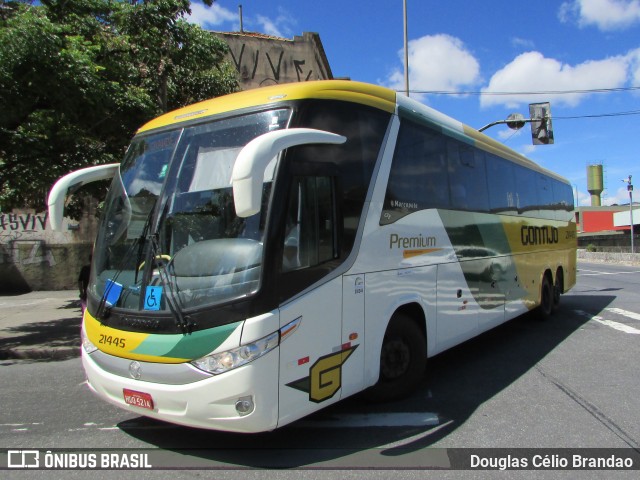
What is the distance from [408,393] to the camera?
514 cm

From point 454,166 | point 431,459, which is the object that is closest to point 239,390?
point 431,459

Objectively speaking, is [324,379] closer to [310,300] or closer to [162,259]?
→ [310,300]

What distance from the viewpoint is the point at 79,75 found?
7.39 metres

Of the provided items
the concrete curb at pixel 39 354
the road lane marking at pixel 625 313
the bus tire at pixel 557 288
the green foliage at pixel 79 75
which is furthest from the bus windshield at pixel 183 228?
the road lane marking at pixel 625 313

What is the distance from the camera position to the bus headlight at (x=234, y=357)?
335 centimetres

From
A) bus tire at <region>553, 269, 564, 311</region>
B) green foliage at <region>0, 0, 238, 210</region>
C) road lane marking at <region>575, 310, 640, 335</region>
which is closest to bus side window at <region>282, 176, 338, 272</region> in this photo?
green foliage at <region>0, 0, 238, 210</region>

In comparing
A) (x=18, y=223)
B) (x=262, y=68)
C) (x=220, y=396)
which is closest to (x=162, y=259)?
(x=220, y=396)

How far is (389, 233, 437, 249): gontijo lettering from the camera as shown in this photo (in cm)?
477

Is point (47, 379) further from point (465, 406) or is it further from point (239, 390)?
point (465, 406)

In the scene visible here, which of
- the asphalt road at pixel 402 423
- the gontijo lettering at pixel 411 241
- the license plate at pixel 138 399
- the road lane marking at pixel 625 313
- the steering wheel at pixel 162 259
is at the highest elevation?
the gontijo lettering at pixel 411 241

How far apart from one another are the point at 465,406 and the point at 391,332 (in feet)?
3.62

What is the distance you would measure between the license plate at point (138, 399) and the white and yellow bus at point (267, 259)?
0.05ft

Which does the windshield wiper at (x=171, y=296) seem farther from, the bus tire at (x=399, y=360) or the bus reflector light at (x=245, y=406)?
the bus tire at (x=399, y=360)

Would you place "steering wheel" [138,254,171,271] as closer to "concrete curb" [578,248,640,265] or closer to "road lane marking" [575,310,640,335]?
"road lane marking" [575,310,640,335]
